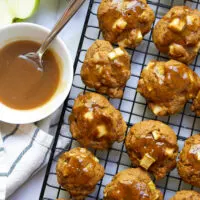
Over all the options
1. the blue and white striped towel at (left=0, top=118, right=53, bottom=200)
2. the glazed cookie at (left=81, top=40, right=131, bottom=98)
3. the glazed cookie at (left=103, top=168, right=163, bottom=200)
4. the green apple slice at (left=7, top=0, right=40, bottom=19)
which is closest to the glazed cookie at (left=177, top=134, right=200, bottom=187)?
the glazed cookie at (left=103, top=168, right=163, bottom=200)

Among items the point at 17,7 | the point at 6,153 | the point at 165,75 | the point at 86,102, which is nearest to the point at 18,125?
the point at 6,153

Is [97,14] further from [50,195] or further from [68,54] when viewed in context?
[50,195]

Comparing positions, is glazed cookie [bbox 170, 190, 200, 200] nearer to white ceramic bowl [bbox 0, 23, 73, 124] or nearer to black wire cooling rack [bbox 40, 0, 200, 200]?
black wire cooling rack [bbox 40, 0, 200, 200]

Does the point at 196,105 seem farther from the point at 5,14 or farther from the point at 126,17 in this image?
the point at 5,14

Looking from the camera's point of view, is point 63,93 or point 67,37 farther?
point 67,37

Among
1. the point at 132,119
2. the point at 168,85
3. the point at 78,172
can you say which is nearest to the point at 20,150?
the point at 78,172

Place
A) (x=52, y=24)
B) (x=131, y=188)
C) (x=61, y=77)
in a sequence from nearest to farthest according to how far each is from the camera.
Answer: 1. (x=131, y=188)
2. (x=61, y=77)
3. (x=52, y=24)

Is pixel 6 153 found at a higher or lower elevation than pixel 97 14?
lower
